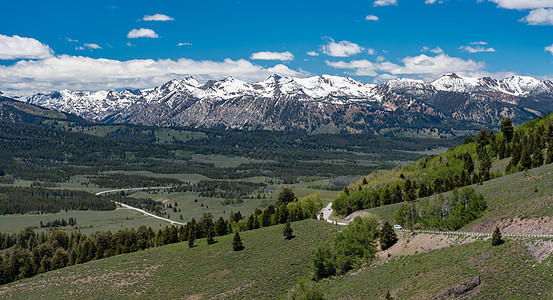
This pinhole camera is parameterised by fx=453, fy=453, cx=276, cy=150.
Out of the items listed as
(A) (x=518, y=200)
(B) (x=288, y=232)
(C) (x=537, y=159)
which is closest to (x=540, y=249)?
(A) (x=518, y=200)

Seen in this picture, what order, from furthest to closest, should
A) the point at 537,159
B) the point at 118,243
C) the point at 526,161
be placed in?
1. the point at 118,243
2. the point at 526,161
3. the point at 537,159

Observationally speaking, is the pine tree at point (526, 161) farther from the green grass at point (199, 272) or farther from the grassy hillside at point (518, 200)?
the green grass at point (199, 272)

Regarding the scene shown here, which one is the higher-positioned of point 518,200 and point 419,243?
point 518,200

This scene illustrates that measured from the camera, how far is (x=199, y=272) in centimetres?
9950

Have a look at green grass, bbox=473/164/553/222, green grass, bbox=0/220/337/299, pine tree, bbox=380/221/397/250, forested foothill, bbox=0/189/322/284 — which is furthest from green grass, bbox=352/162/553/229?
forested foothill, bbox=0/189/322/284

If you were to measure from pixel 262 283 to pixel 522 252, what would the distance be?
155ft

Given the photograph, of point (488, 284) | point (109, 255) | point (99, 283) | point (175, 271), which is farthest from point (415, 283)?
point (109, 255)

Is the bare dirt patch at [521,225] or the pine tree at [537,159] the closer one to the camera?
the bare dirt patch at [521,225]

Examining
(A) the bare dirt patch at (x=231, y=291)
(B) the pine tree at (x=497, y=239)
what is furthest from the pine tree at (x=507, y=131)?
(A) the bare dirt patch at (x=231, y=291)

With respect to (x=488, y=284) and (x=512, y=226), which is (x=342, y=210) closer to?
(x=512, y=226)

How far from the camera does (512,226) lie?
73562mm

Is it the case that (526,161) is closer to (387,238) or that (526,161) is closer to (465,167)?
(465,167)

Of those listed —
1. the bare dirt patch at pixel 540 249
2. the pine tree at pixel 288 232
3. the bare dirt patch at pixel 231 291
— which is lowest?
the bare dirt patch at pixel 231 291

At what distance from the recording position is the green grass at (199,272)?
89.9 meters
